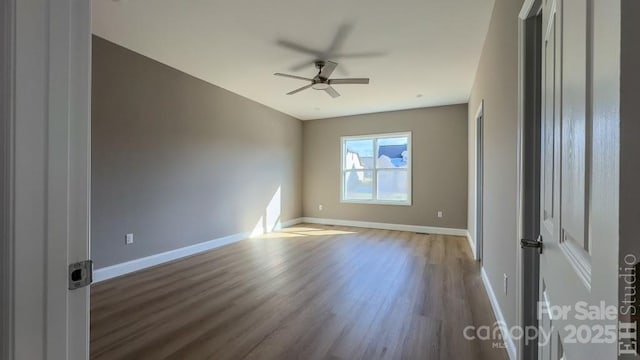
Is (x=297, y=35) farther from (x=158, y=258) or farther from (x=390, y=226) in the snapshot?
(x=390, y=226)

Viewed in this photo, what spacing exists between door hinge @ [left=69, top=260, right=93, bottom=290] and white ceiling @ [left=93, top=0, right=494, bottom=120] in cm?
251

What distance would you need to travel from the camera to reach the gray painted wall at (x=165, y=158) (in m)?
3.15

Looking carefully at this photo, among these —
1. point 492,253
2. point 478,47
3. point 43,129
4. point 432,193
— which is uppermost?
point 478,47

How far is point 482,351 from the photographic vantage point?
1.89m

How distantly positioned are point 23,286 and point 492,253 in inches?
120

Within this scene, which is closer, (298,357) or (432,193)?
(298,357)

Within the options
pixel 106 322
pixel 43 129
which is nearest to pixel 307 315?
pixel 106 322

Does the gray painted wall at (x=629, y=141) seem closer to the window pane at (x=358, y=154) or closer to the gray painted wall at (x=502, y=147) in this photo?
the gray painted wall at (x=502, y=147)

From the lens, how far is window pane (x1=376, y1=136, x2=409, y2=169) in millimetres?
6340

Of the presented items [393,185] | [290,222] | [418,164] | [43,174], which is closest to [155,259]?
[290,222]

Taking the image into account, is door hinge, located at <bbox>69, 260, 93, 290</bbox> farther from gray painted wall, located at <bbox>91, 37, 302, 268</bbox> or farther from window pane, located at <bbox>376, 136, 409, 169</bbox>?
window pane, located at <bbox>376, 136, 409, 169</bbox>

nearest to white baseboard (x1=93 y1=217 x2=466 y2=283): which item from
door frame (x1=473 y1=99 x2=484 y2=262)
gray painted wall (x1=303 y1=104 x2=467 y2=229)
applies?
gray painted wall (x1=303 y1=104 x2=467 y2=229)

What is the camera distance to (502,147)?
83.9 inches

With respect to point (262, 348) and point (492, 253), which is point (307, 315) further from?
point (492, 253)
